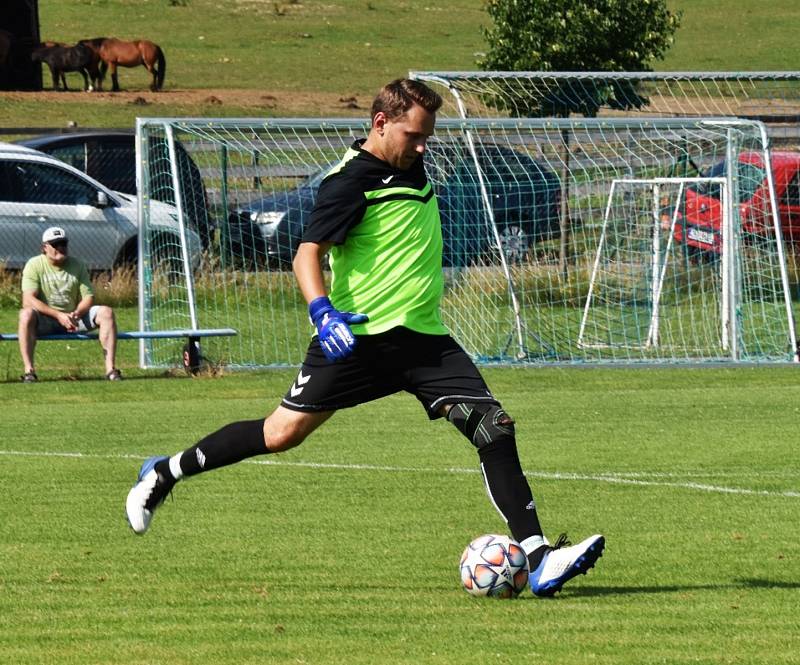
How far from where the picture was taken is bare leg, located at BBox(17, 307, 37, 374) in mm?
14766

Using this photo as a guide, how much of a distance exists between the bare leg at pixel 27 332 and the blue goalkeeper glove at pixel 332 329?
8955 millimetres

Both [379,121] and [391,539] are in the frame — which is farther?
[391,539]

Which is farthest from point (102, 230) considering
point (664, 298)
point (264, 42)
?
point (264, 42)

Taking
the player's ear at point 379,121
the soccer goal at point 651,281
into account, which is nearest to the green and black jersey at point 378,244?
the player's ear at point 379,121

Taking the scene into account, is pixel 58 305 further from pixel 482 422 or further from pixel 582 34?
pixel 582 34

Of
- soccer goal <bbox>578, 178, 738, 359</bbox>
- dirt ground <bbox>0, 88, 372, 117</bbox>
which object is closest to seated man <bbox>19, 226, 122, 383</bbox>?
soccer goal <bbox>578, 178, 738, 359</bbox>

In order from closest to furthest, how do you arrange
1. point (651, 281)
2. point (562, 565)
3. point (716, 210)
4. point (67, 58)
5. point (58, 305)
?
1. point (562, 565)
2. point (58, 305)
3. point (651, 281)
4. point (716, 210)
5. point (67, 58)

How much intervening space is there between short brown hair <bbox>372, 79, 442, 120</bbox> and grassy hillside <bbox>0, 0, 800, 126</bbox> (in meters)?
32.9

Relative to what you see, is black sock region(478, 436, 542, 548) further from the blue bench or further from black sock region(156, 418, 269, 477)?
the blue bench

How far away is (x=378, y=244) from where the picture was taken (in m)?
6.47

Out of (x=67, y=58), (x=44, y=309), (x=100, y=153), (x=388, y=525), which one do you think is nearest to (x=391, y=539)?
(x=388, y=525)

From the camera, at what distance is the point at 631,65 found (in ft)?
86.8

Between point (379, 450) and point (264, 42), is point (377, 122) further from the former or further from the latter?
point (264, 42)

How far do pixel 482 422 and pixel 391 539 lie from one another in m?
1.37
